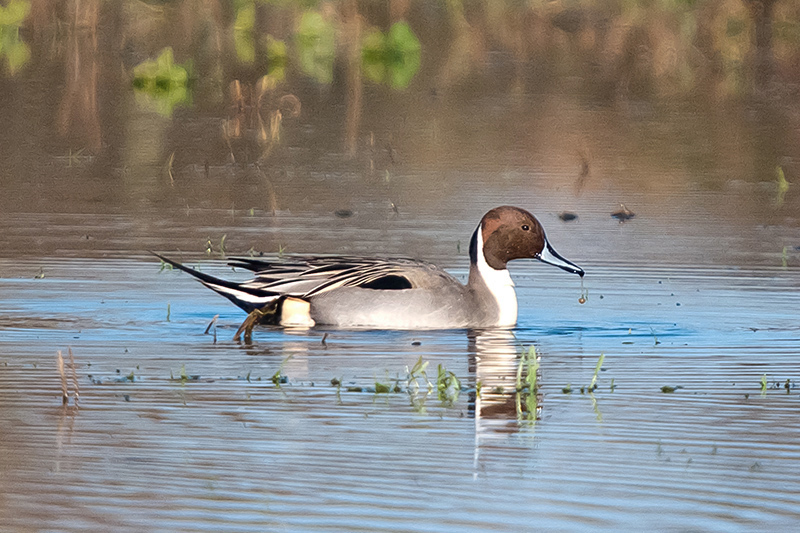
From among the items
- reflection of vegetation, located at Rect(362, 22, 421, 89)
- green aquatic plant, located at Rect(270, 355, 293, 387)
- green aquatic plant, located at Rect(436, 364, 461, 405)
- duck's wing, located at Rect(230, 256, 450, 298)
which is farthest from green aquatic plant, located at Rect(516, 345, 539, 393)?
reflection of vegetation, located at Rect(362, 22, 421, 89)

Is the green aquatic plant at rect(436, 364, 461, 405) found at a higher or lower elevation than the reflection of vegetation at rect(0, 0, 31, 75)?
lower

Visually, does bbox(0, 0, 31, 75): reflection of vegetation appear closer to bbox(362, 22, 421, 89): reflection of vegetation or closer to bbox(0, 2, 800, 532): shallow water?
bbox(0, 2, 800, 532): shallow water

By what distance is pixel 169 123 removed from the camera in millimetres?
17750

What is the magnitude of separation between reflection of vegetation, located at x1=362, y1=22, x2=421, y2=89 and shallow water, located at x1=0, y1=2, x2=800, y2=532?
4.18 ft

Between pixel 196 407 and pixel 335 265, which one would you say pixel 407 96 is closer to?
pixel 335 265

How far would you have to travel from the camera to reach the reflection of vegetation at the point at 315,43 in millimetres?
22953

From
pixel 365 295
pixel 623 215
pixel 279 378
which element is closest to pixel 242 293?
pixel 365 295

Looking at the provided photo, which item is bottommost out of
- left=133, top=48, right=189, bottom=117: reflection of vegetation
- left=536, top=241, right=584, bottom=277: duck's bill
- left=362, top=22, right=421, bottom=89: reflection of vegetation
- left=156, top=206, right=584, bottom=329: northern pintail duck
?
left=156, top=206, right=584, bottom=329: northern pintail duck

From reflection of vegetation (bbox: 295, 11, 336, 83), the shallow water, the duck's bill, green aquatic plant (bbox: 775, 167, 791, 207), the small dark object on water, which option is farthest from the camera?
reflection of vegetation (bbox: 295, 11, 336, 83)

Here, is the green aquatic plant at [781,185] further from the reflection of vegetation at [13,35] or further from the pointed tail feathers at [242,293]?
the reflection of vegetation at [13,35]

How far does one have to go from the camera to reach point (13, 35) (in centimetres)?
2456

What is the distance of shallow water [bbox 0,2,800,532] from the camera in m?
5.39

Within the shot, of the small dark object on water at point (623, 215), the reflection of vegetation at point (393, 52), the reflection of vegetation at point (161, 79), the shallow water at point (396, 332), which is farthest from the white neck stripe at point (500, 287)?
the reflection of vegetation at point (393, 52)

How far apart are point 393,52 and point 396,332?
15032mm
